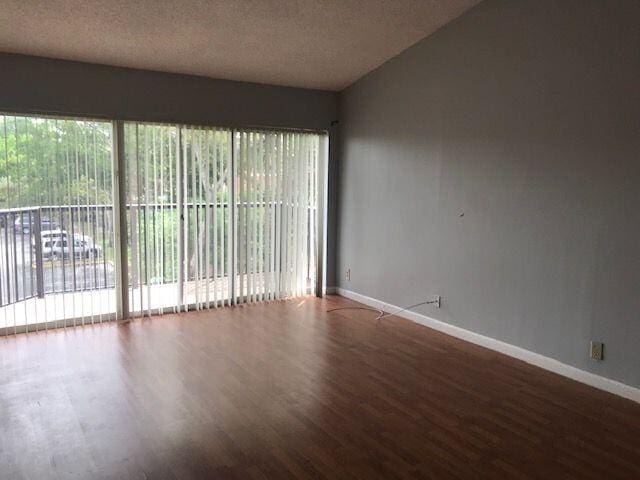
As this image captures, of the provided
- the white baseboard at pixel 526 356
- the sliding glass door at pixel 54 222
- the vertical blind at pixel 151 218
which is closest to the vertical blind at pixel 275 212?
the vertical blind at pixel 151 218

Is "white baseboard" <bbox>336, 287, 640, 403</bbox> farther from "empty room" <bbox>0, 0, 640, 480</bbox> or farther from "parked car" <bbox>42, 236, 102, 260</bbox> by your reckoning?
"parked car" <bbox>42, 236, 102, 260</bbox>

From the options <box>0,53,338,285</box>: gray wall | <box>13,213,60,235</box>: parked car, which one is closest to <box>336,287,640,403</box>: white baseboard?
<box>0,53,338,285</box>: gray wall

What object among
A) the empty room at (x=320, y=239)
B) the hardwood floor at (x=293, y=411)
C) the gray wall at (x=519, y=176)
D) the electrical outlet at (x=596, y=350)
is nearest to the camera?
the hardwood floor at (x=293, y=411)

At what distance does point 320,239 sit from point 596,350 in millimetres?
3261

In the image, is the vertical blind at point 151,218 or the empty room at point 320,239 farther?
the vertical blind at point 151,218

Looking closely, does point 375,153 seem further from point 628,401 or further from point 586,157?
point 628,401

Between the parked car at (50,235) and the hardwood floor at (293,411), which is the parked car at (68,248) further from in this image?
the hardwood floor at (293,411)

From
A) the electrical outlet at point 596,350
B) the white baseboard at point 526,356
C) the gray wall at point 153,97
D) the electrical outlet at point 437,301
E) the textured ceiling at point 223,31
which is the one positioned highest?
the textured ceiling at point 223,31

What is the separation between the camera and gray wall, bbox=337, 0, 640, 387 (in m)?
3.24

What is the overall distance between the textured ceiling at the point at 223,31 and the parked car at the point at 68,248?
156 cm

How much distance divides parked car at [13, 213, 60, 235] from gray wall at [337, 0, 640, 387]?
3.05m

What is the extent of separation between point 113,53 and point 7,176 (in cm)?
133

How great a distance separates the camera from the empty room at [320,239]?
2.75m

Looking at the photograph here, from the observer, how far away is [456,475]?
234 centimetres
